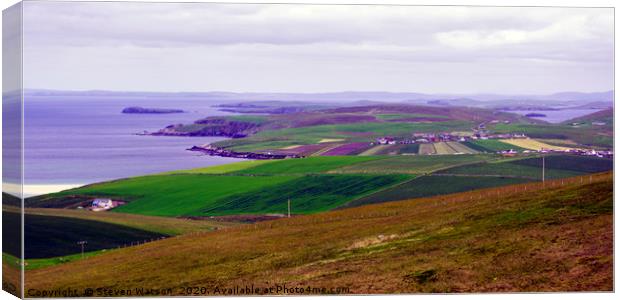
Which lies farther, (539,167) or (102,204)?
(539,167)

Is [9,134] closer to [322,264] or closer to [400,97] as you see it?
[322,264]

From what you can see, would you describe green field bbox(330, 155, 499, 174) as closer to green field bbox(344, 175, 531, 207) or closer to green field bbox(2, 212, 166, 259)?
green field bbox(344, 175, 531, 207)

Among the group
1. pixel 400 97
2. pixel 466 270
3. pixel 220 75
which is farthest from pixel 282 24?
pixel 466 270

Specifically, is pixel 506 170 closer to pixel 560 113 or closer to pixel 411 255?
pixel 560 113

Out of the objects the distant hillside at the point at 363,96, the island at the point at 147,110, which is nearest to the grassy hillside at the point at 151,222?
the island at the point at 147,110

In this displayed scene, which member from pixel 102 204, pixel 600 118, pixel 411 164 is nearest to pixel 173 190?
pixel 102 204

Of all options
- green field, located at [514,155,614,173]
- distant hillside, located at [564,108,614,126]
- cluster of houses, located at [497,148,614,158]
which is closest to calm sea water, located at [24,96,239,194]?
cluster of houses, located at [497,148,614,158]

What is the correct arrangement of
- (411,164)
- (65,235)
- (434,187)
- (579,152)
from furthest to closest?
(411,164) < (434,187) < (579,152) < (65,235)
